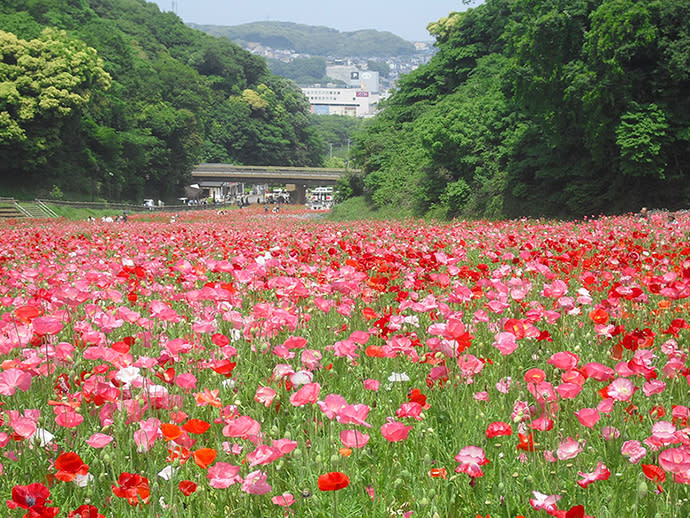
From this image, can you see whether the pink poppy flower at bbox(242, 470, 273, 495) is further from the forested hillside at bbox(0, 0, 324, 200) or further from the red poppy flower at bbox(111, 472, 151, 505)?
the forested hillside at bbox(0, 0, 324, 200)

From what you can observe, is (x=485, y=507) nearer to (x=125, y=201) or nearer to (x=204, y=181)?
(x=125, y=201)

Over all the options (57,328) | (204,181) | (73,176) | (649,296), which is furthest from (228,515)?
(204,181)

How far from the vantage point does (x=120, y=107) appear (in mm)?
63500

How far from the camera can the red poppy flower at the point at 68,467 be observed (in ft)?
5.36

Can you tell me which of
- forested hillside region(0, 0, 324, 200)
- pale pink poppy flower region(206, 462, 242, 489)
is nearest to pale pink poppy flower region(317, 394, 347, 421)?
pale pink poppy flower region(206, 462, 242, 489)

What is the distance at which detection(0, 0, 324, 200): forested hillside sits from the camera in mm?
49469

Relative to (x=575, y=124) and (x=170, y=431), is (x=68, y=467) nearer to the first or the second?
(x=170, y=431)

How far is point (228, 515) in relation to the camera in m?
1.87

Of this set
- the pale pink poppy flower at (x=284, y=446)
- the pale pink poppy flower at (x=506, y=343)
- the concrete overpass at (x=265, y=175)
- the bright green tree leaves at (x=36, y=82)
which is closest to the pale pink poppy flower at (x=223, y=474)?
the pale pink poppy flower at (x=284, y=446)

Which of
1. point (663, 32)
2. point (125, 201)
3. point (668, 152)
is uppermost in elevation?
point (663, 32)

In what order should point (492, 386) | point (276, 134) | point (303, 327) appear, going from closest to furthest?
point (492, 386), point (303, 327), point (276, 134)

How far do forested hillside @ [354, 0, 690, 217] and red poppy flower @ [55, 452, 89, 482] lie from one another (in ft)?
68.5

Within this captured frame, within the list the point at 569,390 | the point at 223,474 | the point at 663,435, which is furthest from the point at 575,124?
the point at 223,474

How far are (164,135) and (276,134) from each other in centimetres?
4829
